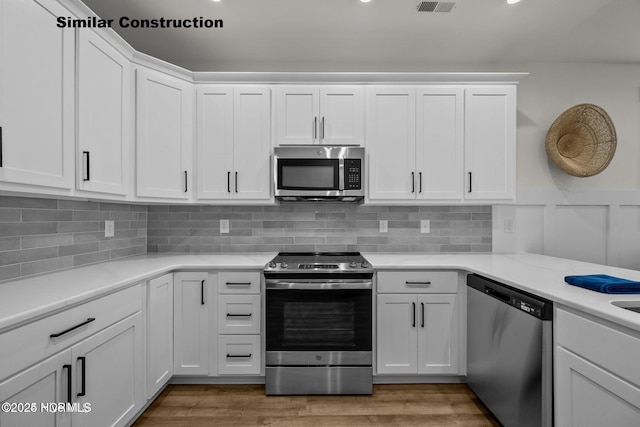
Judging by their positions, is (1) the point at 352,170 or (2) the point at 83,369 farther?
(1) the point at 352,170

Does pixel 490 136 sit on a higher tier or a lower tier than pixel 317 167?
higher

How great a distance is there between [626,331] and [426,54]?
102 inches

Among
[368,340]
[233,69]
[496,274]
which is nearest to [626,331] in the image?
[496,274]

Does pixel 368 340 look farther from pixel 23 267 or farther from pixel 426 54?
pixel 426 54

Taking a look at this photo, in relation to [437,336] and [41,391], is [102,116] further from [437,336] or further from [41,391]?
[437,336]

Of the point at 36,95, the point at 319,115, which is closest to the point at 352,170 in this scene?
the point at 319,115

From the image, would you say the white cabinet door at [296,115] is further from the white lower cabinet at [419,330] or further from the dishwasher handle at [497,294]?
the dishwasher handle at [497,294]

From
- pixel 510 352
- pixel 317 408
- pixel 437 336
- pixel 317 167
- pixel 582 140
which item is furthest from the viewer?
pixel 582 140

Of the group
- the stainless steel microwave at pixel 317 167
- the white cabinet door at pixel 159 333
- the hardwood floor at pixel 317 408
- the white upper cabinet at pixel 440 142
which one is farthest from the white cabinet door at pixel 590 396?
the white cabinet door at pixel 159 333

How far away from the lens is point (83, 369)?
146 centimetres

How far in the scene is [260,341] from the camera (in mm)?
2475

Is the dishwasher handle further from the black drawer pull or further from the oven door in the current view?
the black drawer pull

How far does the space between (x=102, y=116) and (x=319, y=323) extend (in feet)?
6.38

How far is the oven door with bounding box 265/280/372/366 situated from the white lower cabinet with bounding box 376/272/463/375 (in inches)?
6.4
